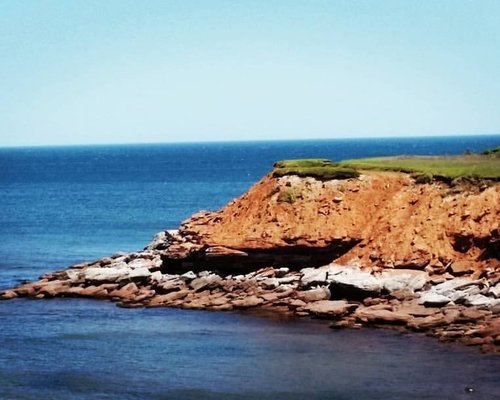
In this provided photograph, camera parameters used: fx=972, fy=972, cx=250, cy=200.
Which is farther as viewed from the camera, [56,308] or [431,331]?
[56,308]

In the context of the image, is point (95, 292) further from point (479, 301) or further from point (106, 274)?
point (479, 301)

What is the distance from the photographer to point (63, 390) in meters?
36.6

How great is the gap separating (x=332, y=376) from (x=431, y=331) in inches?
294

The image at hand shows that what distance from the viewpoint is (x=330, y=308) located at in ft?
152

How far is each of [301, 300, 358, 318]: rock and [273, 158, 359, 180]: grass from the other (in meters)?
10.8

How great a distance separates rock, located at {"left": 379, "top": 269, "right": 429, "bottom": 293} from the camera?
4722cm

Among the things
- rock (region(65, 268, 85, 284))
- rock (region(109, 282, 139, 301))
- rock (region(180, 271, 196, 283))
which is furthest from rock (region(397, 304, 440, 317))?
rock (region(65, 268, 85, 284))

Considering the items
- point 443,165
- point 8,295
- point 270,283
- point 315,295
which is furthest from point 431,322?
point 8,295

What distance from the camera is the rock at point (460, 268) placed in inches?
1877

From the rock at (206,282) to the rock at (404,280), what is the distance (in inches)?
359

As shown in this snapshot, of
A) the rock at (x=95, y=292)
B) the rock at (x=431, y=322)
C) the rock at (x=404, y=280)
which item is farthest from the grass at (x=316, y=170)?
the rock at (x=431, y=322)

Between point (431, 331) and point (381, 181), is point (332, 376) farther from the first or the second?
point (381, 181)

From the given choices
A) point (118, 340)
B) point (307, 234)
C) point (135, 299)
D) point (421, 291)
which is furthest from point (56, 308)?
point (421, 291)

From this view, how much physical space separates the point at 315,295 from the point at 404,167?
12.4 m
